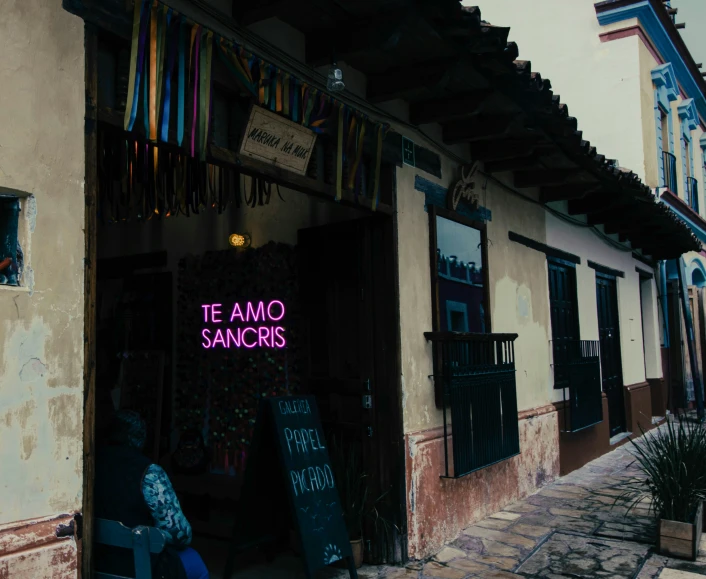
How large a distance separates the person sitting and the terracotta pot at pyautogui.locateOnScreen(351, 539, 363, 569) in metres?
1.65

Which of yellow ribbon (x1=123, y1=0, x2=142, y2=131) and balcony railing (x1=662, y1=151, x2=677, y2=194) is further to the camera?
balcony railing (x1=662, y1=151, x2=677, y2=194)

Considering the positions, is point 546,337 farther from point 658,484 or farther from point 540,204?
point 658,484

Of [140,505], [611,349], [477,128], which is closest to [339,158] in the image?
[477,128]

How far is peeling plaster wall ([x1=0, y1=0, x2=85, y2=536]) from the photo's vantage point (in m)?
2.35

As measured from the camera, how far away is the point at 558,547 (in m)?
5.16

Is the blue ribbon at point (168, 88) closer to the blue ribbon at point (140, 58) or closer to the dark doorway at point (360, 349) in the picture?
the blue ribbon at point (140, 58)

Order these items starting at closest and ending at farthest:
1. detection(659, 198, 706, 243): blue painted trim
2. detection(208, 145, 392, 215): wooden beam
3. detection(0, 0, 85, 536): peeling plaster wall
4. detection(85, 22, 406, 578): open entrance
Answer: detection(0, 0, 85, 536): peeling plaster wall < detection(208, 145, 392, 215): wooden beam < detection(85, 22, 406, 578): open entrance < detection(659, 198, 706, 243): blue painted trim

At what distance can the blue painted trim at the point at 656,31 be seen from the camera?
1202 cm

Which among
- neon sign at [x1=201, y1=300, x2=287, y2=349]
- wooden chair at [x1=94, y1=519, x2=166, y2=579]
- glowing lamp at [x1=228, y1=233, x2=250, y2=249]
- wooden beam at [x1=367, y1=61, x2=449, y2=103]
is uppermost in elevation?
wooden beam at [x1=367, y1=61, x2=449, y2=103]

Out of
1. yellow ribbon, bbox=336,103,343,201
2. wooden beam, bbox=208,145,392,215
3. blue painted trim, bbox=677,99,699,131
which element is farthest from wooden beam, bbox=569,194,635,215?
blue painted trim, bbox=677,99,699,131

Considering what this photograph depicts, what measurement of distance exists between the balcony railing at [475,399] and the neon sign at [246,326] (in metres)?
1.21

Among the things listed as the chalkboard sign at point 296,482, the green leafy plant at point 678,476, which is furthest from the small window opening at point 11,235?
the green leafy plant at point 678,476

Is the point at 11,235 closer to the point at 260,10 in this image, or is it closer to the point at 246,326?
the point at 260,10

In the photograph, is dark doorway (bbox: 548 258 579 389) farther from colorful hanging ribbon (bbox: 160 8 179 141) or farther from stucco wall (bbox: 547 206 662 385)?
colorful hanging ribbon (bbox: 160 8 179 141)
